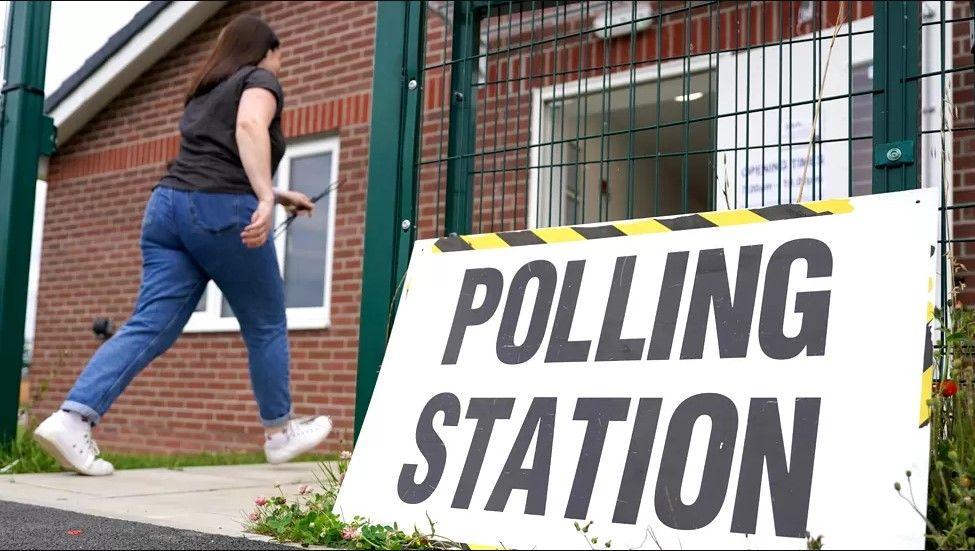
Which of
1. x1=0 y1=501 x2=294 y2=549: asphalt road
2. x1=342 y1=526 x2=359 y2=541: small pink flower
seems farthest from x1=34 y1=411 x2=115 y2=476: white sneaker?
x1=342 y1=526 x2=359 y2=541: small pink flower

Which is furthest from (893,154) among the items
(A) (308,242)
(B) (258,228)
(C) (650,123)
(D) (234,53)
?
(A) (308,242)

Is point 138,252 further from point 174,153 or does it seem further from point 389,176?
point 389,176

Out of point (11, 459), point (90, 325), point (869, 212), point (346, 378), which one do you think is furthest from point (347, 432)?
point (869, 212)

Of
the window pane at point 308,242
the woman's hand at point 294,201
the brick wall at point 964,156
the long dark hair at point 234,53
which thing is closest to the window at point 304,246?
the window pane at point 308,242

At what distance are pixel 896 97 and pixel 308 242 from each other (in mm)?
5365

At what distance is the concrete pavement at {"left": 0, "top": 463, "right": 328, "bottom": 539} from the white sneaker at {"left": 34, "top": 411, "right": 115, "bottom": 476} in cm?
6

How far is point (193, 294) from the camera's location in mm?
3793

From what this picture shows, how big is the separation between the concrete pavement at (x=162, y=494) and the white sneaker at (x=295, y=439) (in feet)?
0.43

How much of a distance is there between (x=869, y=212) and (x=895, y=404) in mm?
477

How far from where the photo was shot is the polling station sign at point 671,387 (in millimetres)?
1977

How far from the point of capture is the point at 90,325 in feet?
27.1

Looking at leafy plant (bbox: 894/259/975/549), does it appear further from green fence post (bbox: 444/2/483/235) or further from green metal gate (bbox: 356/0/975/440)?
green fence post (bbox: 444/2/483/235)

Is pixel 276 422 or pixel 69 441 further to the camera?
pixel 276 422

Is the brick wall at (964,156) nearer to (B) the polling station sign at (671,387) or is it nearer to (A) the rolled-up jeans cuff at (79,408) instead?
(B) the polling station sign at (671,387)
